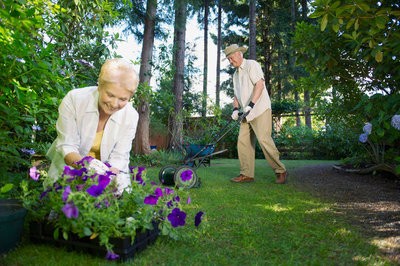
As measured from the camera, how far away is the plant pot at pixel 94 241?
1.54m

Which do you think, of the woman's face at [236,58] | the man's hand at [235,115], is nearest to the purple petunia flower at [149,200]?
the man's hand at [235,115]

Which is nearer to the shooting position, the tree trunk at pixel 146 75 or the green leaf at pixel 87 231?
the green leaf at pixel 87 231

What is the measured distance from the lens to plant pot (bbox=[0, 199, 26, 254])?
153cm

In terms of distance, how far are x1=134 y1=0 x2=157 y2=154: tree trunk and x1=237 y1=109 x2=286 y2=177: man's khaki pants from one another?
12.4 feet

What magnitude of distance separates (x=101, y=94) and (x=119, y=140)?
0.37m

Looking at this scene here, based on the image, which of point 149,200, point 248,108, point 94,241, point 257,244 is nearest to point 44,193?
point 94,241

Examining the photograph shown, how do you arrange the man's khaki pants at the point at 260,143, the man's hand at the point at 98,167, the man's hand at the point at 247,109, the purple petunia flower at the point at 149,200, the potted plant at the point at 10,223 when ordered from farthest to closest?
the man's khaki pants at the point at 260,143, the man's hand at the point at 247,109, the man's hand at the point at 98,167, the purple petunia flower at the point at 149,200, the potted plant at the point at 10,223

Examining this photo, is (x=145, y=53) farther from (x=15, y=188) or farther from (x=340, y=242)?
(x=340, y=242)

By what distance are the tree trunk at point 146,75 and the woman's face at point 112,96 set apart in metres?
5.87

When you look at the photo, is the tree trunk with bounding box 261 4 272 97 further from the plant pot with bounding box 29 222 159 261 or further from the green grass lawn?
the plant pot with bounding box 29 222 159 261

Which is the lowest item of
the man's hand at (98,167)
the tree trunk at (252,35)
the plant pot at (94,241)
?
the plant pot at (94,241)

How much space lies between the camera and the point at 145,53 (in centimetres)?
824

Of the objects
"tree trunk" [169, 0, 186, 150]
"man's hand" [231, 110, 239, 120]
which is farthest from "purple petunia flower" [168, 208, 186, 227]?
"tree trunk" [169, 0, 186, 150]

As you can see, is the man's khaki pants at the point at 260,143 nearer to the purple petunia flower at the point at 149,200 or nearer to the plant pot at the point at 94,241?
the plant pot at the point at 94,241
